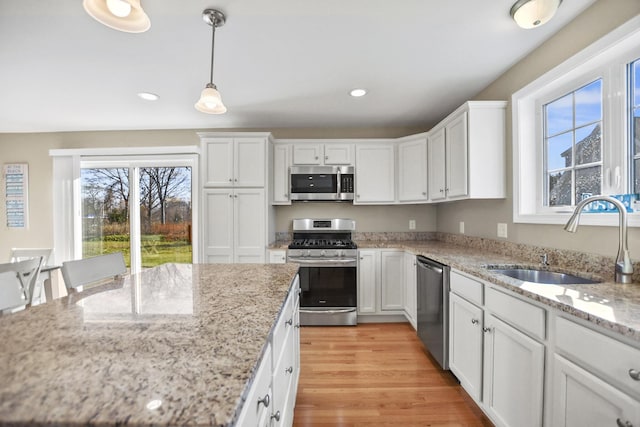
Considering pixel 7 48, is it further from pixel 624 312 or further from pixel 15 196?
pixel 624 312

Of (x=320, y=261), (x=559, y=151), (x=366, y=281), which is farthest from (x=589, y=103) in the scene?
(x=320, y=261)

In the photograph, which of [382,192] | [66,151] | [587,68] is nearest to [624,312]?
[587,68]

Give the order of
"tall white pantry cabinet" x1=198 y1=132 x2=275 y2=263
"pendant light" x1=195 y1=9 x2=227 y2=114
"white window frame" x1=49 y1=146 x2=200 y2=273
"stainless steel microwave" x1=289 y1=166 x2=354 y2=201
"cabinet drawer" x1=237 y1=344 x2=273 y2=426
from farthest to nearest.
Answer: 1. "white window frame" x1=49 y1=146 x2=200 y2=273
2. "stainless steel microwave" x1=289 y1=166 x2=354 y2=201
3. "tall white pantry cabinet" x1=198 y1=132 x2=275 y2=263
4. "pendant light" x1=195 y1=9 x2=227 y2=114
5. "cabinet drawer" x1=237 y1=344 x2=273 y2=426

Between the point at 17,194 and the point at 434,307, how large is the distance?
17.3ft

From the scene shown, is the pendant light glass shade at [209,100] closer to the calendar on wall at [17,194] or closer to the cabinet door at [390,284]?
the cabinet door at [390,284]

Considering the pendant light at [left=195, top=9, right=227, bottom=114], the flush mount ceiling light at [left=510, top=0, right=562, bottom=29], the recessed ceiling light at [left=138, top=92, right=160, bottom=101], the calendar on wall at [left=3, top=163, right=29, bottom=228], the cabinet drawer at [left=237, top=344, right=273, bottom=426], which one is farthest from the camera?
the calendar on wall at [left=3, top=163, right=29, bottom=228]

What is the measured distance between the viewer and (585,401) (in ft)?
3.05

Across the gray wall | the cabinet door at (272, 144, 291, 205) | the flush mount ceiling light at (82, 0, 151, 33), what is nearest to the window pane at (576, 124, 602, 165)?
the gray wall

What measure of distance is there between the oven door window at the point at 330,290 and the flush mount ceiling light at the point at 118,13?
2.39 meters

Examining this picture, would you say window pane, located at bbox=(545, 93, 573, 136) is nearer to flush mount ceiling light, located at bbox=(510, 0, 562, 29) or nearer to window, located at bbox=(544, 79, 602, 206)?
window, located at bbox=(544, 79, 602, 206)

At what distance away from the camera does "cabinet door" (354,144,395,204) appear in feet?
10.6

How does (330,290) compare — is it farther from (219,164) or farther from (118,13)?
(118,13)

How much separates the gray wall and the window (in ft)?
0.74

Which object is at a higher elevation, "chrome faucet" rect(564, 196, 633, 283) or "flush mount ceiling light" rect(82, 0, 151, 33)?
"flush mount ceiling light" rect(82, 0, 151, 33)
